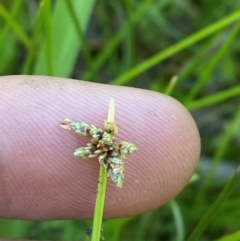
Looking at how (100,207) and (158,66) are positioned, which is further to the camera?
(158,66)

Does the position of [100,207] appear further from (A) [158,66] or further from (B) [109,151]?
(A) [158,66]

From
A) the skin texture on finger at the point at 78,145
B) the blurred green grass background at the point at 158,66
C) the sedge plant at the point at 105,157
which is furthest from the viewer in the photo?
the blurred green grass background at the point at 158,66

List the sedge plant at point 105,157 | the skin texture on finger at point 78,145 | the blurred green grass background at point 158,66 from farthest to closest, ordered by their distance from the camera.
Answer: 1. the blurred green grass background at point 158,66
2. the skin texture on finger at point 78,145
3. the sedge plant at point 105,157

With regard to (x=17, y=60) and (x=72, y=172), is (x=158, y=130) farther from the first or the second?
(x=17, y=60)

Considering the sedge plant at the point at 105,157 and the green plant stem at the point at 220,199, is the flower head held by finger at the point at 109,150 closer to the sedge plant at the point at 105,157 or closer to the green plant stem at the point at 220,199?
the sedge plant at the point at 105,157

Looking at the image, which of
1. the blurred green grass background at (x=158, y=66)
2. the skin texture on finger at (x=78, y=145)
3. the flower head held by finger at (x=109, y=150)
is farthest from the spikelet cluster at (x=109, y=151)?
the blurred green grass background at (x=158, y=66)

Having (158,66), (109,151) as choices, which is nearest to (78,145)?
(109,151)

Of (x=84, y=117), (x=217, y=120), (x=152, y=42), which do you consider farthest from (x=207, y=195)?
(x=84, y=117)
